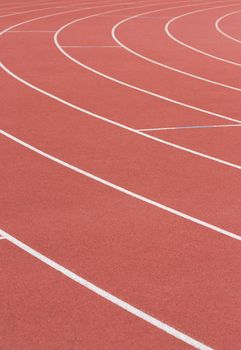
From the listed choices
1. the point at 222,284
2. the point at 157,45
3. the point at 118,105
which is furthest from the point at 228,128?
the point at 157,45

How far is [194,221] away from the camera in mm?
6223

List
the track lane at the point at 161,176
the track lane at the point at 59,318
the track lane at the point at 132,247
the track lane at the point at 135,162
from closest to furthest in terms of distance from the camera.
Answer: the track lane at the point at 59,318, the track lane at the point at 132,247, the track lane at the point at 161,176, the track lane at the point at 135,162

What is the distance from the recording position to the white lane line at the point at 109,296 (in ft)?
→ 14.6

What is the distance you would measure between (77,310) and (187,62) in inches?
355

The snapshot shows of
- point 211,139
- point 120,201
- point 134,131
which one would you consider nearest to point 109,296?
point 120,201

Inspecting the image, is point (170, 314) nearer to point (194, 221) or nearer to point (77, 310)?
point (77, 310)

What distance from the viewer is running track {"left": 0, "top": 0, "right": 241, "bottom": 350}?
15.3 feet

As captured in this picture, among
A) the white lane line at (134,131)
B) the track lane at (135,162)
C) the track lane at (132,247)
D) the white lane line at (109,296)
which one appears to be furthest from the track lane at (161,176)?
the white lane line at (109,296)

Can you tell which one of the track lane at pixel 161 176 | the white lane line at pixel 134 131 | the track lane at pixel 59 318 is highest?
the track lane at pixel 59 318

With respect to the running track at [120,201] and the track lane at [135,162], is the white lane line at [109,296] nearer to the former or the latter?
the running track at [120,201]

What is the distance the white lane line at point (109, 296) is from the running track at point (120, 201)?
0.04 feet

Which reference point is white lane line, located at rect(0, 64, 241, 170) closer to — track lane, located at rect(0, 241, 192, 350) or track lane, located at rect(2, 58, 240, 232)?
track lane, located at rect(2, 58, 240, 232)

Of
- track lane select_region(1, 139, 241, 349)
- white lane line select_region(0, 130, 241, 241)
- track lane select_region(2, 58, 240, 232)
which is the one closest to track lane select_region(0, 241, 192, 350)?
track lane select_region(1, 139, 241, 349)

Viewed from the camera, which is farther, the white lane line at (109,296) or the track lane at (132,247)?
the track lane at (132,247)
